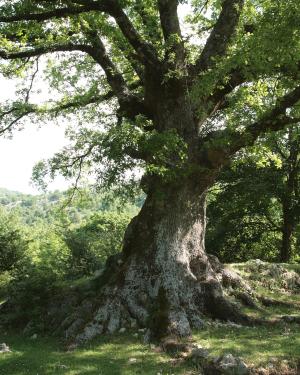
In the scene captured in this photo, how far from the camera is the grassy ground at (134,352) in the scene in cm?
903

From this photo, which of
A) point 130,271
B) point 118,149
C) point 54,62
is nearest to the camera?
point 118,149

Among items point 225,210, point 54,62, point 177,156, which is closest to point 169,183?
point 177,156

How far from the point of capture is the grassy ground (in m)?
9.03

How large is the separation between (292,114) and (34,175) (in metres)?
8.90

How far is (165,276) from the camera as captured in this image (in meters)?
12.5

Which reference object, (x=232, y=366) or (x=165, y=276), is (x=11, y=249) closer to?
(x=165, y=276)

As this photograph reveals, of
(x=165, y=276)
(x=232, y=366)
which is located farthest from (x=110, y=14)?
(x=232, y=366)

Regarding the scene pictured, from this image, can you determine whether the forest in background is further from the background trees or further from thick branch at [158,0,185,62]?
thick branch at [158,0,185,62]

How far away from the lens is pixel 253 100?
1670 cm

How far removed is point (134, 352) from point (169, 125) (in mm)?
7102

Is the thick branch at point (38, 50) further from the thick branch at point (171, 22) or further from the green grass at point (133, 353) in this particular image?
the green grass at point (133, 353)

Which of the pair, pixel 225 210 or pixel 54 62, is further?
pixel 225 210

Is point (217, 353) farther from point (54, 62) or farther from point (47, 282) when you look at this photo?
point (54, 62)

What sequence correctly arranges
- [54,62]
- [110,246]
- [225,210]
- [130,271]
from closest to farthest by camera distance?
[130,271]
[54,62]
[225,210]
[110,246]
